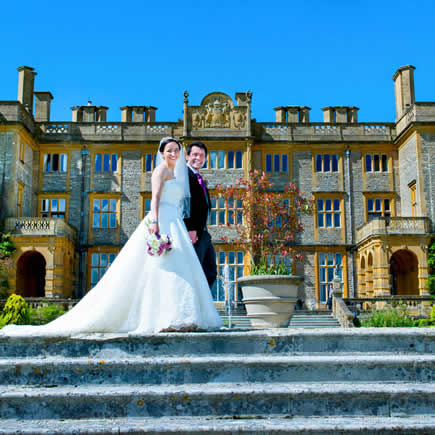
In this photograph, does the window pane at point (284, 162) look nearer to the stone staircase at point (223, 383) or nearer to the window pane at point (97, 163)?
the window pane at point (97, 163)

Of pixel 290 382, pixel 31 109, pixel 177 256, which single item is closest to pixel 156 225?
pixel 177 256

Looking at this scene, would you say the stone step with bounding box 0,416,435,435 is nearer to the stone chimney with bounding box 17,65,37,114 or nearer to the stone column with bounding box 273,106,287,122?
the stone chimney with bounding box 17,65,37,114

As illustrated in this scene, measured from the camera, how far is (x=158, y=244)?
566 centimetres

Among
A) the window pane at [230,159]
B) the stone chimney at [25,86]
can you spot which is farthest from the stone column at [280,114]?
the stone chimney at [25,86]

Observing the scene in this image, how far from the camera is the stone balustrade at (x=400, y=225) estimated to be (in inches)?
1014

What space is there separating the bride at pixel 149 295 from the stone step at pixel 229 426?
1.26 metres

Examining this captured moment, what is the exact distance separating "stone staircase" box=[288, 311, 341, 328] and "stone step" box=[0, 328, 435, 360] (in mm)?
15763

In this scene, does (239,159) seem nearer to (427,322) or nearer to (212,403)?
(427,322)

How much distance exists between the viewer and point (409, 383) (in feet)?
14.9

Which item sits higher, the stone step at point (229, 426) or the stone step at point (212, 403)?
the stone step at point (212, 403)

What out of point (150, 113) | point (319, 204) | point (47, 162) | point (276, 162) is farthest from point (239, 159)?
point (47, 162)

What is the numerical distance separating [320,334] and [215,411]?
1299 mm

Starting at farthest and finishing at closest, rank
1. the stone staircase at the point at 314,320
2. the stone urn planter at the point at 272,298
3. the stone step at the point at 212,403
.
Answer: the stone staircase at the point at 314,320 < the stone urn planter at the point at 272,298 < the stone step at the point at 212,403

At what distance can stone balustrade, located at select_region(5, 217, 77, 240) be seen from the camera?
25.3 meters
